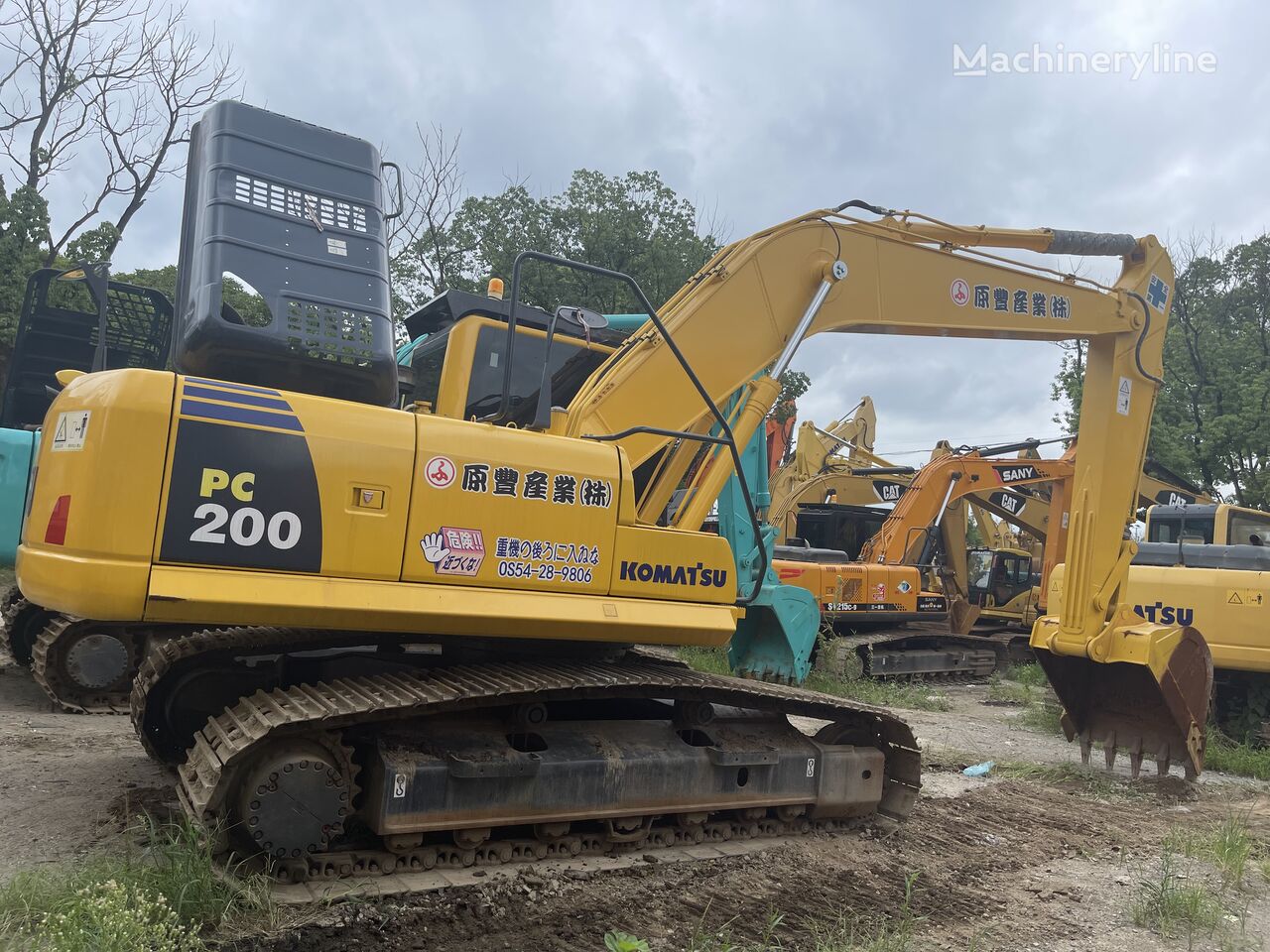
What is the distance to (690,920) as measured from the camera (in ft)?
12.6

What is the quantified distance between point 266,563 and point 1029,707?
9235mm

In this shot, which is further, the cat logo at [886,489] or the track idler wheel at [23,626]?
the cat logo at [886,489]

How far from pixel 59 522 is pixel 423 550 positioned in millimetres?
1242

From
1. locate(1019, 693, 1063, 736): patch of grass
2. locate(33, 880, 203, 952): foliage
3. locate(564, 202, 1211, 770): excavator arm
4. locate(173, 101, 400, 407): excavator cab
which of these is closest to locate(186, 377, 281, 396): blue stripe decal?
locate(173, 101, 400, 407): excavator cab

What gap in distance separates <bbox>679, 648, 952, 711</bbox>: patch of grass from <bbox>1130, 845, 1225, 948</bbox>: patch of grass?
5025 mm

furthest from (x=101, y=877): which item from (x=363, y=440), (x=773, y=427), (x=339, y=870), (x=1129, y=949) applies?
(x=773, y=427)

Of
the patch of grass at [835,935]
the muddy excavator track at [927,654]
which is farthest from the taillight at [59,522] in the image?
the muddy excavator track at [927,654]

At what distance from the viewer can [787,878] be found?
14.5ft

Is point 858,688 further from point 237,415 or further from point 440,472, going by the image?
point 237,415

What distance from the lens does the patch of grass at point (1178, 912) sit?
4141 mm

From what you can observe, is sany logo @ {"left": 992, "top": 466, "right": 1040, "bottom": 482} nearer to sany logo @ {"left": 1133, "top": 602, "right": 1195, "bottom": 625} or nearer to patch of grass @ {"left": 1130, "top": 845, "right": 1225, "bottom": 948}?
sany logo @ {"left": 1133, "top": 602, "right": 1195, "bottom": 625}

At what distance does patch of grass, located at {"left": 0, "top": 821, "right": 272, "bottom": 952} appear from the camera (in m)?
2.88

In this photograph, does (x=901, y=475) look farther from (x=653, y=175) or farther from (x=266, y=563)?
(x=266, y=563)

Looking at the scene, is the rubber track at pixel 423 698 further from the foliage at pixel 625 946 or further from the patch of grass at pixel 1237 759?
the patch of grass at pixel 1237 759
